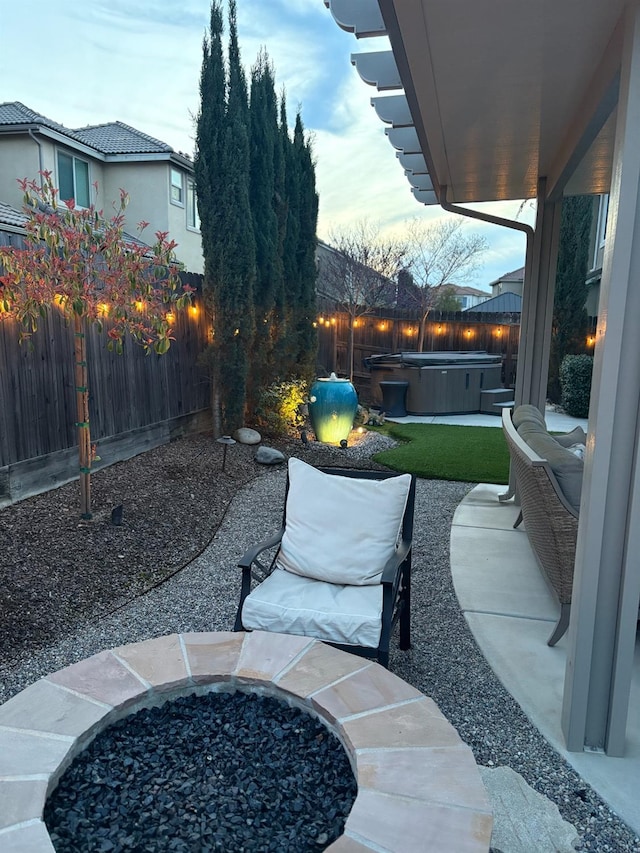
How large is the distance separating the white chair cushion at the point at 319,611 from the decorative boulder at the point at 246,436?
15.3ft

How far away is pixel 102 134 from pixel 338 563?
1479 centimetres

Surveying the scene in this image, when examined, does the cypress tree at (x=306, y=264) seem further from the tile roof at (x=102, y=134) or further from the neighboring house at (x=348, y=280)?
the neighboring house at (x=348, y=280)

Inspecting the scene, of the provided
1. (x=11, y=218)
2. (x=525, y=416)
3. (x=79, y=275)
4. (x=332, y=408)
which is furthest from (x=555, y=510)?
(x=11, y=218)

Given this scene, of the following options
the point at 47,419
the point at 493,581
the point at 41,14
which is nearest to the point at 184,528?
the point at 47,419

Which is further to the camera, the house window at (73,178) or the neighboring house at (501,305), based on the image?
the neighboring house at (501,305)

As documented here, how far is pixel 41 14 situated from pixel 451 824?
1153cm

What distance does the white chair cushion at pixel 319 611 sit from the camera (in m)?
2.17

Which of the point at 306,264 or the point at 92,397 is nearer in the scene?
the point at 92,397

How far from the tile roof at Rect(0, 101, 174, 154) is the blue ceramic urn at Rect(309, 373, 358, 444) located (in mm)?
8157

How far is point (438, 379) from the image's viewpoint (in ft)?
35.7

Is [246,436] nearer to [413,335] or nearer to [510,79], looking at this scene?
[510,79]

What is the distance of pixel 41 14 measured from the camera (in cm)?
873

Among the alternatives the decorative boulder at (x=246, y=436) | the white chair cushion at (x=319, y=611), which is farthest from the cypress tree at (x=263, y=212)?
the white chair cushion at (x=319, y=611)

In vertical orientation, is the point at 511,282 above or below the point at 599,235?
above
